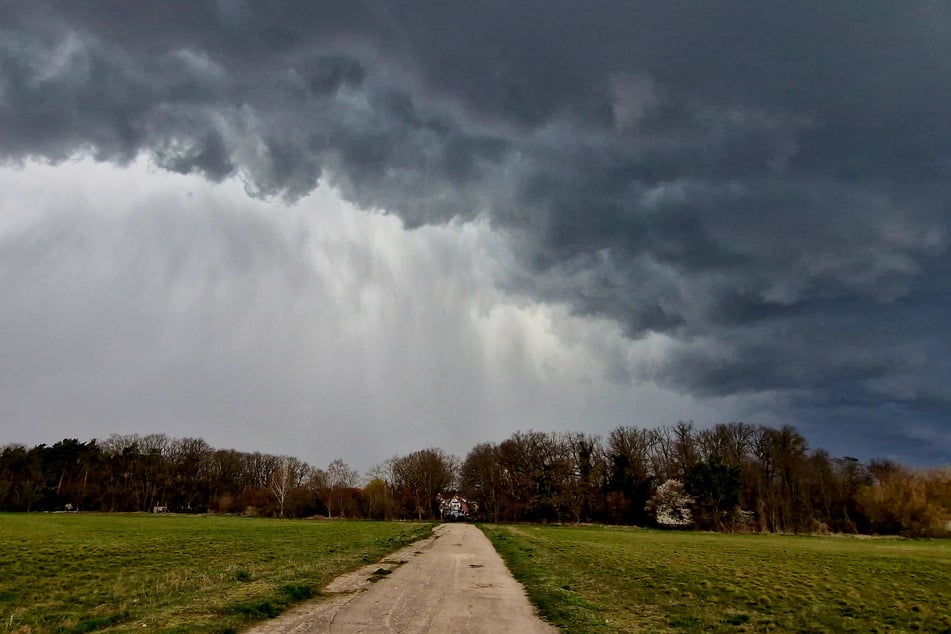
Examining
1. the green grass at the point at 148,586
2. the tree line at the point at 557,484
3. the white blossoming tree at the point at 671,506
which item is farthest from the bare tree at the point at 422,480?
the green grass at the point at 148,586

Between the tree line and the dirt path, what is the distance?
8357 centimetres

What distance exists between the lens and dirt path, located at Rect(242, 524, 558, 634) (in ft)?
38.5

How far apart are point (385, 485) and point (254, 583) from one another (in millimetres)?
115832

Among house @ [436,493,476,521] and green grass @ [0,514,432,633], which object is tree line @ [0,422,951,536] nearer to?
house @ [436,493,476,521]

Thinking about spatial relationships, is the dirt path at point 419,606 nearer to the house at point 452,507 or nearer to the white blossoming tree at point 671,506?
the white blossoming tree at point 671,506

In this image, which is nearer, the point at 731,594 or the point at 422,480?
the point at 731,594

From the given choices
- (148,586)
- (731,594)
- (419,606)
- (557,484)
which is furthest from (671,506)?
(148,586)

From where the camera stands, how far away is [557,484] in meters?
105

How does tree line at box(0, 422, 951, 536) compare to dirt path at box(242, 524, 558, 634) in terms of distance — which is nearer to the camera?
dirt path at box(242, 524, 558, 634)

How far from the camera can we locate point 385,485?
127 metres

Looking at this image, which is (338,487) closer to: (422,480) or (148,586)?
(422,480)

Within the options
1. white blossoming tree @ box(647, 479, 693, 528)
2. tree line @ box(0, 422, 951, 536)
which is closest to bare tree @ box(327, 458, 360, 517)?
tree line @ box(0, 422, 951, 536)

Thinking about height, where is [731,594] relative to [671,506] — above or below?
above

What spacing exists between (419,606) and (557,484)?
9570cm
